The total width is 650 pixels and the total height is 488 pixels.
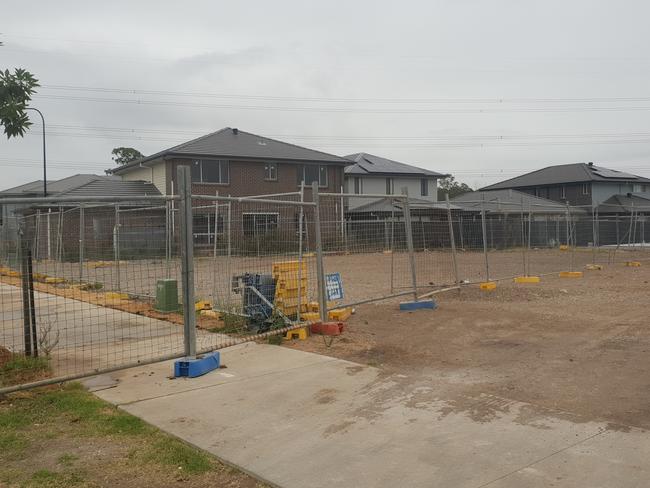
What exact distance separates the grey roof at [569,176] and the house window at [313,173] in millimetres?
26248

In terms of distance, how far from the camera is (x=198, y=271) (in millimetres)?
11805

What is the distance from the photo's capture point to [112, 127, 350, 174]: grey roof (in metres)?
35.4

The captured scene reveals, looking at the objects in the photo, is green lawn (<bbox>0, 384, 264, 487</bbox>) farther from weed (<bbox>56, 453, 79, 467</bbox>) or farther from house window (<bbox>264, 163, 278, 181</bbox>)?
house window (<bbox>264, 163, 278, 181</bbox>)

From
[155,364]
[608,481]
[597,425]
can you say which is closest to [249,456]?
[608,481]

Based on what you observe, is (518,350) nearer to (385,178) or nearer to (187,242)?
(187,242)

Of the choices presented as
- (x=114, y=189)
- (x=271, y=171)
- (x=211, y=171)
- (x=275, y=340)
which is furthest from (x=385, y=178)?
(x=275, y=340)

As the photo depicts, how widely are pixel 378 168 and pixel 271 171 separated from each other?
14.6 metres

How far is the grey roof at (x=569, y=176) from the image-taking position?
53969 millimetres

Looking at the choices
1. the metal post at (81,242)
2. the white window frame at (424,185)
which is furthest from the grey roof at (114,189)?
the white window frame at (424,185)

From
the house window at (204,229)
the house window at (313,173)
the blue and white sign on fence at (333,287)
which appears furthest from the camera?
the house window at (313,173)

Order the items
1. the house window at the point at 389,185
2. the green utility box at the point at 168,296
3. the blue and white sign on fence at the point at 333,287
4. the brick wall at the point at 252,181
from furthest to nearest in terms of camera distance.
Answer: the house window at the point at 389,185 < the brick wall at the point at 252,181 < the green utility box at the point at 168,296 < the blue and white sign on fence at the point at 333,287

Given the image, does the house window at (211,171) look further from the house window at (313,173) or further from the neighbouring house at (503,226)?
the neighbouring house at (503,226)

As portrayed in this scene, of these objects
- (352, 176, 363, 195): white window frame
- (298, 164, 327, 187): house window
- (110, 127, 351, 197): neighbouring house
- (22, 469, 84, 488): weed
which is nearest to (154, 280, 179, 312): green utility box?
(22, 469, 84, 488): weed

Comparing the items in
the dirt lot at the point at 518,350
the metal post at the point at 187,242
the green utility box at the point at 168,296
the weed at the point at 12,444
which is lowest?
the weed at the point at 12,444
